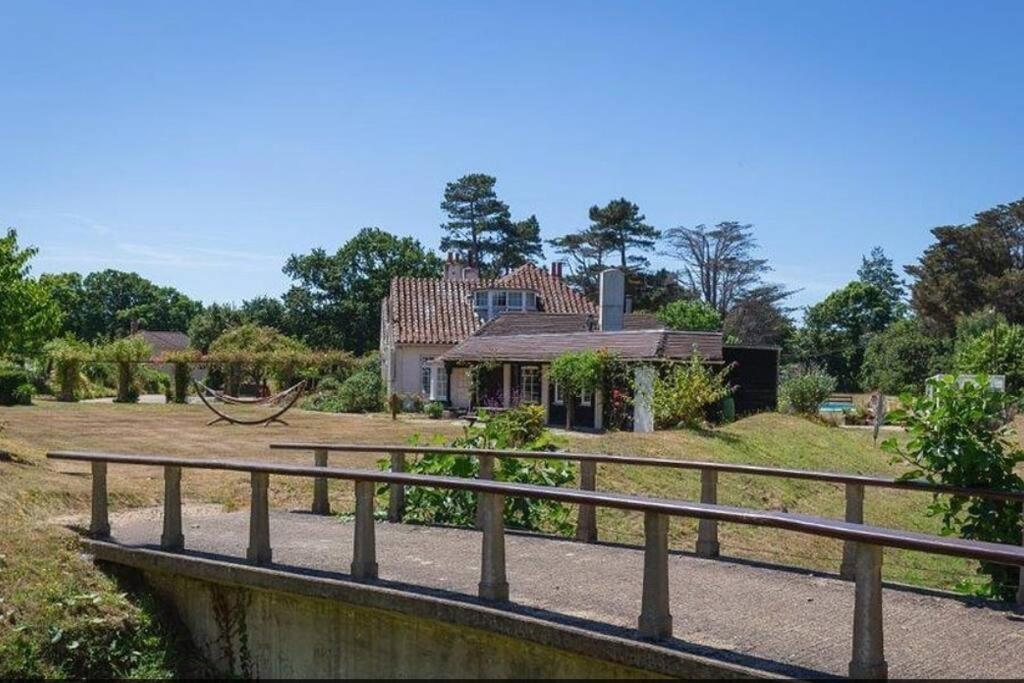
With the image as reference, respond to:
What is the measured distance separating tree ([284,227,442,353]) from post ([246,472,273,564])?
6256cm

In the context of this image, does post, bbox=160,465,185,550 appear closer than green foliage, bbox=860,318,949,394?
Yes

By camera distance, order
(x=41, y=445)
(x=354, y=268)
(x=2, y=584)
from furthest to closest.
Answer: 1. (x=354, y=268)
2. (x=41, y=445)
3. (x=2, y=584)

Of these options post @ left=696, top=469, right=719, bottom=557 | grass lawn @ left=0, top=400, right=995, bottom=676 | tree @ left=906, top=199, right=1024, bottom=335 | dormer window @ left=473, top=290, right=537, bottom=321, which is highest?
tree @ left=906, top=199, right=1024, bottom=335

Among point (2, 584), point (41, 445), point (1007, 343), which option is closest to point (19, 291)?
point (41, 445)

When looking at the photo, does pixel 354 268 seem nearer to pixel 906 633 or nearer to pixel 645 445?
pixel 645 445

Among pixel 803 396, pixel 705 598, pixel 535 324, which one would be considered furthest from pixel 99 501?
pixel 535 324

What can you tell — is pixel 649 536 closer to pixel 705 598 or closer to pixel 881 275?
pixel 705 598

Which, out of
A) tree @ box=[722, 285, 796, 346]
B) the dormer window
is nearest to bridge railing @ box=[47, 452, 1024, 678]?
the dormer window

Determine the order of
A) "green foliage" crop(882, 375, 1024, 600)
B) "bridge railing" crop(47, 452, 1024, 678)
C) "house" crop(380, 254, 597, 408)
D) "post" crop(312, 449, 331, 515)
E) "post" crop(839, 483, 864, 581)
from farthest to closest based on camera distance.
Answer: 1. "house" crop(380, 254, 597, 408)
2. "post" crop(312, 449, 331, 515)
3. "post" crop(839, 483, 864, 581)
4. "green foliage" crop(882, 375, 1024, 600)
5. "bridge railing" crop(47, 452, 1024, 678)

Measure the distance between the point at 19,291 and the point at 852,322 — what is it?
7867cm

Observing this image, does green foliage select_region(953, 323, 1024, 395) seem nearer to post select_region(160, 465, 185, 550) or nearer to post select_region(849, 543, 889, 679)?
post select_region(160, 465, 185, 550)

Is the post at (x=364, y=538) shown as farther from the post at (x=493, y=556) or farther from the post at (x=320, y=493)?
the post at (x=320, y=493)

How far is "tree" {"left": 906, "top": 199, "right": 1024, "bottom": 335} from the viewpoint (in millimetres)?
59938

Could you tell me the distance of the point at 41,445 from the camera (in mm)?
18047
